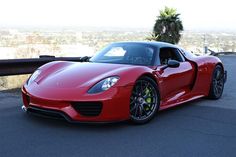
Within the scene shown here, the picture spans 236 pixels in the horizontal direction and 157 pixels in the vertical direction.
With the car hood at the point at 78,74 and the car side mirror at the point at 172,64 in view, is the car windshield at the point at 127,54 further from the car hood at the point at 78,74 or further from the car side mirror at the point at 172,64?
the car hood at the point at 78,74

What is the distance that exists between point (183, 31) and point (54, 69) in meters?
29.8

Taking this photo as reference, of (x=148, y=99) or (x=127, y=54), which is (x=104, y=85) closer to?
(x=148, y=99)

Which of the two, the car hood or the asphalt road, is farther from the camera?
the car hood

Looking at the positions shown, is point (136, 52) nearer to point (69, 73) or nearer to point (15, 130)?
point (69, 73)

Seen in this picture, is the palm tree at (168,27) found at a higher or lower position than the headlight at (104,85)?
lower

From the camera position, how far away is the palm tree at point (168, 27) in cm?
3454

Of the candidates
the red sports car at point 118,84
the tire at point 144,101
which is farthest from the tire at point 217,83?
the tire at point 144,101

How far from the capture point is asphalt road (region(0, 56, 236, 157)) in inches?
177

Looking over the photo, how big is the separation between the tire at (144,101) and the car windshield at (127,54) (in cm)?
51

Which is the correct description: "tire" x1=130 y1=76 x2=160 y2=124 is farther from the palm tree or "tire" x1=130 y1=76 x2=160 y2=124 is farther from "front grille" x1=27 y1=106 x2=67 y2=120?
the palm tree

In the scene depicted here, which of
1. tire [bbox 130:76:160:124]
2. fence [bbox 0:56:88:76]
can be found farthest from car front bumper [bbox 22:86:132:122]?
fence [bbox 0:56:88:76]

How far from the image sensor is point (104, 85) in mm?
5457

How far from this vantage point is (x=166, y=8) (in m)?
35.2

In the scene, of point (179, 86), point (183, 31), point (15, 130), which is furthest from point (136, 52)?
point (183, 31)
